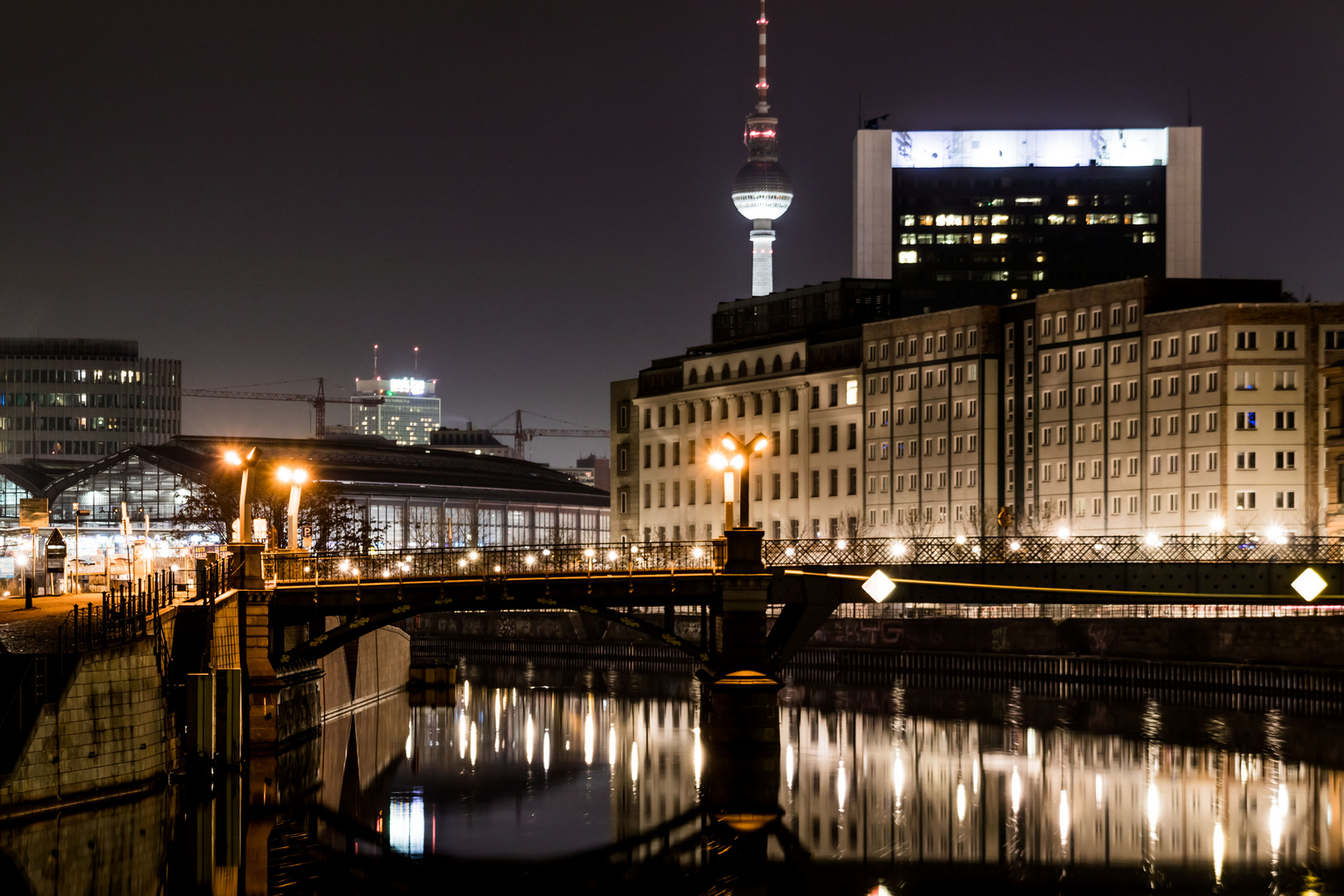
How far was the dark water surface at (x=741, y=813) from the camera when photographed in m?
57.4

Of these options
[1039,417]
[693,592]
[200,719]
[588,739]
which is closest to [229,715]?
[200,719]

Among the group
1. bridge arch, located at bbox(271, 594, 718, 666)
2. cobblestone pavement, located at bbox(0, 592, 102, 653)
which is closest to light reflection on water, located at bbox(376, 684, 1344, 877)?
bridge arch, located at bbox(271, 594, 718, 666)

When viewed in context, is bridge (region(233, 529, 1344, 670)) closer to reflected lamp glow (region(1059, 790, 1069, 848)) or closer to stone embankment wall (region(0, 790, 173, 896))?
reflected lamp glow (region(1059, 790, 1069, 848))

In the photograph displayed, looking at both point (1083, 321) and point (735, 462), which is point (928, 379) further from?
point (735, 462)

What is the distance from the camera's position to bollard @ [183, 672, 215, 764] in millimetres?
70438

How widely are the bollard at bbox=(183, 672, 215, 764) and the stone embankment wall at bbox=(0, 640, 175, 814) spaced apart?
111 inches

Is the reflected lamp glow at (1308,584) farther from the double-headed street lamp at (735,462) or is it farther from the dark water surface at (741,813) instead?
the double-headed street lamp at (735,462)

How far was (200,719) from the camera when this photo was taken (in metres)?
71.6

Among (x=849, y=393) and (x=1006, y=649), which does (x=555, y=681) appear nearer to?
(x=1006, y=649)

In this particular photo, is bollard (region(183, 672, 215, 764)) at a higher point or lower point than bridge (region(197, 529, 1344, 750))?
lower

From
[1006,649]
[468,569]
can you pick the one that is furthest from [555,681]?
[468,569]

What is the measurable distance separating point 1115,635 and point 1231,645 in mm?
8720

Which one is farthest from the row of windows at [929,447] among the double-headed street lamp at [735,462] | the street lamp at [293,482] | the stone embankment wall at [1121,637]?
A: the street lamp at [293,482]

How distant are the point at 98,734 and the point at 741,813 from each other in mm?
21959
